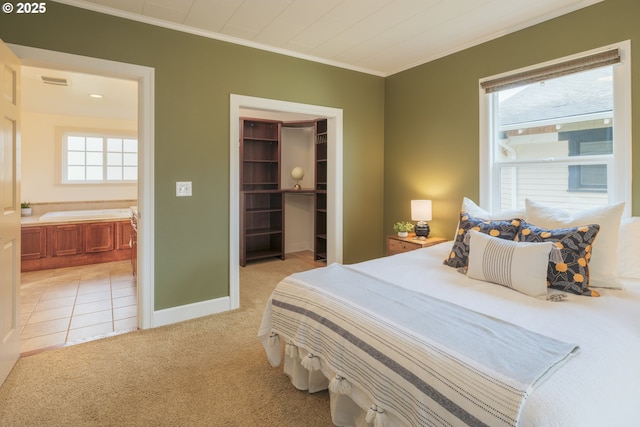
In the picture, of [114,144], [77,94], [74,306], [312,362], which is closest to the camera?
[312,362]

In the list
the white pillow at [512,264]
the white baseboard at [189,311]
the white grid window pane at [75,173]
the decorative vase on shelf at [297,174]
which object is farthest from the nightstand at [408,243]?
the white grid window pane at [75,173]

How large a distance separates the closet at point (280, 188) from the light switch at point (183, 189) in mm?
1981

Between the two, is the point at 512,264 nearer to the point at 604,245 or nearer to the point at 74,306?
the point at 604,245

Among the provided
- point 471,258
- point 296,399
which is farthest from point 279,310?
point 471,258

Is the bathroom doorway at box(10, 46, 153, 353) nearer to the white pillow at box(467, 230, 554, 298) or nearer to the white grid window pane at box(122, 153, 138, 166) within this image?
the white pillow at box(467, 230, 554, 298)

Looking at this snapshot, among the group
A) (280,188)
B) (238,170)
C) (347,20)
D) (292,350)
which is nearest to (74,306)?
(238,170)

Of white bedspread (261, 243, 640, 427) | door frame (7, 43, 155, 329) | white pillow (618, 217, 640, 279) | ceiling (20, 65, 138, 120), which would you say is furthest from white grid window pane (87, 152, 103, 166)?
white pillow (618, 217, 640, 279)

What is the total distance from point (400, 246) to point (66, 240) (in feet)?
15.8

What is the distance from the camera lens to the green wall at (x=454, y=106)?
7.87 ft

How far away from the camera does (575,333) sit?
134cm

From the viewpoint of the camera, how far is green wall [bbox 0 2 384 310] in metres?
2.54

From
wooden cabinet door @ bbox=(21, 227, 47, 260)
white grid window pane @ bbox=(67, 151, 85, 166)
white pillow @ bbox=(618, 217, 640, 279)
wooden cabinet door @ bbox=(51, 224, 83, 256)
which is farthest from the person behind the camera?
white grid window pane @ bbox=(67, 151, 85, 166)

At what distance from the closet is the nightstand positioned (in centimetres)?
176

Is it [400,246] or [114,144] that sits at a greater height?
[114,144]
